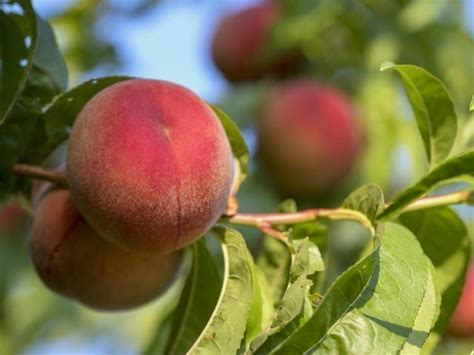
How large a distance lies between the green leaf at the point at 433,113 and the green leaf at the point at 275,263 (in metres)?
0.23

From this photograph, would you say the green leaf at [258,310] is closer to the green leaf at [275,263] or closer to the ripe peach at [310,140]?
the green leaf at [275,263]

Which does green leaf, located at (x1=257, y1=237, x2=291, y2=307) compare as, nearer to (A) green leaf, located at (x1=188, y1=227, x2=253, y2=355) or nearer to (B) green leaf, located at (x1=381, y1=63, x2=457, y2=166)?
(A) green leaf, located at (x1=188, y1=227, x2=253, y2=355)

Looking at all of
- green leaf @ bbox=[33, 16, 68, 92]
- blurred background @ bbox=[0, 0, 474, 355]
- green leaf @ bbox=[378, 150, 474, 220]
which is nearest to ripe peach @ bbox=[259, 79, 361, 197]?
blurred background @ bbox=[0, 0, 474, 355]

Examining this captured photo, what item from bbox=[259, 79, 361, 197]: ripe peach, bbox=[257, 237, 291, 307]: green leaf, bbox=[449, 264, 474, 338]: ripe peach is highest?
bbox=[257, 237, 291, 307]: green leaf

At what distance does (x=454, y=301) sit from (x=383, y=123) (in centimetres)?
175

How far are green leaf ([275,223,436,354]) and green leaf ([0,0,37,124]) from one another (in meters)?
0.42

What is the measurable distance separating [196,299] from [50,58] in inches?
14.1

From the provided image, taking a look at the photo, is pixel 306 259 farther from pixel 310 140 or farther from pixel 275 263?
pixel 310 140

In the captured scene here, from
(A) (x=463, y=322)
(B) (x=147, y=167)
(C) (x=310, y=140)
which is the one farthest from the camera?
(C) (x=310, y=140)

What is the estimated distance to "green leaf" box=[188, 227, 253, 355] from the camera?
1116 mm

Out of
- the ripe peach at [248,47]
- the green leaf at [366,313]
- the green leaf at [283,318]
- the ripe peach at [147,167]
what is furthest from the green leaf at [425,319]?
the ripe peach at [248,47]

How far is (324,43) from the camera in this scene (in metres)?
3.17

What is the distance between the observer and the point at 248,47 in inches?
130

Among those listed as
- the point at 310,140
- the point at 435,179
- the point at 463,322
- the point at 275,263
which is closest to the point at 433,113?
the point at 435,179
